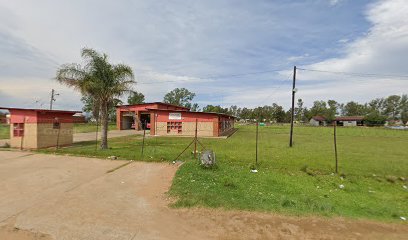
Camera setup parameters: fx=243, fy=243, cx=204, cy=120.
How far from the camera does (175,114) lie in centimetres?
3058

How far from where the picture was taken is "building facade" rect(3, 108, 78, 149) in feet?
51.2

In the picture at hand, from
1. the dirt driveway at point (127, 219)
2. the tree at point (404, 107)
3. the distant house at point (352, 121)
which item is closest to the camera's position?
the dirt driveway at point (127, 219)

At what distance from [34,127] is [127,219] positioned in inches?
548

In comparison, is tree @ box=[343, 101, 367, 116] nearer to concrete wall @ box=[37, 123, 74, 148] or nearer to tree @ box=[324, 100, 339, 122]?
tree @ box=[324, 100, 339, 122]

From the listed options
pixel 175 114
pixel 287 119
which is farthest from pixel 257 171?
pixel 287 119

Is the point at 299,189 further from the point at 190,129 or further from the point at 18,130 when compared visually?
the point at 190,129

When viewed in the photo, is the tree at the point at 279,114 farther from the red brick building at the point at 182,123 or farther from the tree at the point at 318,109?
the red brick building at the point at 182,123

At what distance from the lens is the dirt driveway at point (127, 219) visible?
475 centimetres

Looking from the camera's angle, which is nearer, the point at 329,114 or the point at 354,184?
the point at 354,184

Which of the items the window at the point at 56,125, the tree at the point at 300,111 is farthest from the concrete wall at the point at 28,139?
the tree at the point at 300,111

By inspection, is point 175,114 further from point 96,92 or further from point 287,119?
point 287,119

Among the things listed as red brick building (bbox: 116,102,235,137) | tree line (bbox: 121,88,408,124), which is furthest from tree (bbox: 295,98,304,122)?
red brick building (bbox: 116,102,235,137)

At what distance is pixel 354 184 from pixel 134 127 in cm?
4114

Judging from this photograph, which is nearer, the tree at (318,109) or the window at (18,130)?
the window at (18,130)
